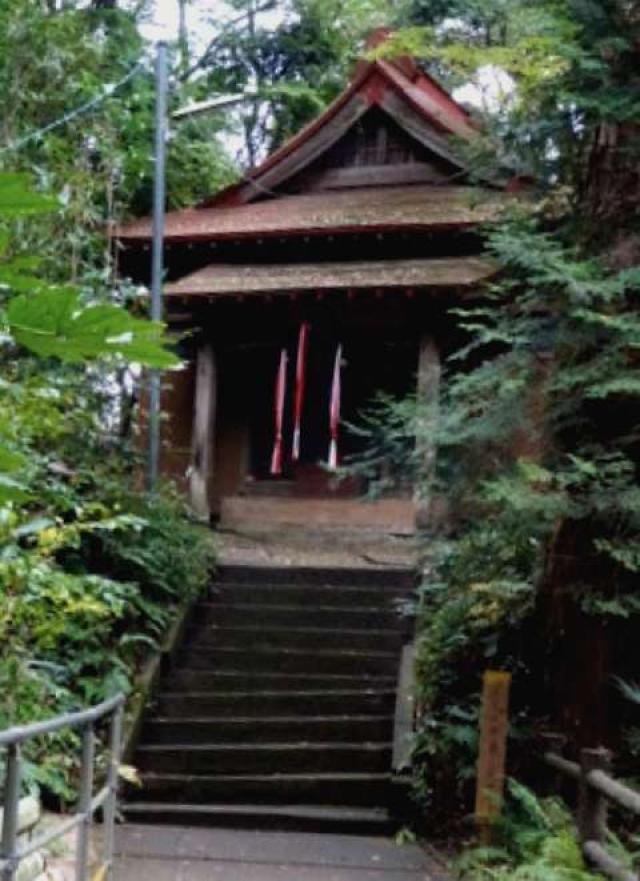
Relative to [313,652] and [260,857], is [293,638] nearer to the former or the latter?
[313,652]

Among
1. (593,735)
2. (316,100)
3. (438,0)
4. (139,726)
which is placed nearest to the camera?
(593,735)

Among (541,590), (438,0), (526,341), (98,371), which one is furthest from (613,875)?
(438,0)

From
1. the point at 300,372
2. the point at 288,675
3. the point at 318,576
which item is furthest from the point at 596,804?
the point at 300,372

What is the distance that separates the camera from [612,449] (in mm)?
5648

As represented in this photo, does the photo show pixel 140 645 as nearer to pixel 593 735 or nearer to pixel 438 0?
pixel 593 735

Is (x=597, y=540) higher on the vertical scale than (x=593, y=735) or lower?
higher

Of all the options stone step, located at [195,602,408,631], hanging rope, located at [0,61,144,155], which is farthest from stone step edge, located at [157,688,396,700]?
hanging rope, located at [0,61,144,155]

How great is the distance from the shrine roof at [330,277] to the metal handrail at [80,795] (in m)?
7.00

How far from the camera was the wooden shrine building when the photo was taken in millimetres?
11539

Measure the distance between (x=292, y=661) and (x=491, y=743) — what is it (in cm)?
291

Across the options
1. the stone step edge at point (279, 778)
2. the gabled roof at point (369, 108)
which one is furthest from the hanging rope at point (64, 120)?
the stone step edge at point (279, 778)

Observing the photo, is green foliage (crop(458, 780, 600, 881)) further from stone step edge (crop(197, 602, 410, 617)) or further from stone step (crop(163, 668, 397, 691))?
stone step edge (crop(197, 602, 410, 617))

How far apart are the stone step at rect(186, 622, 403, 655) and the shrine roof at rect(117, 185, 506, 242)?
462cm

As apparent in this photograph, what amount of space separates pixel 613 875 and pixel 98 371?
6.37m
